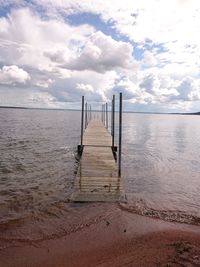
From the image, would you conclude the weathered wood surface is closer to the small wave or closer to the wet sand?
the small wave

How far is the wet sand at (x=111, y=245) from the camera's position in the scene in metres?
6.73

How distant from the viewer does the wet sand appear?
673 cm

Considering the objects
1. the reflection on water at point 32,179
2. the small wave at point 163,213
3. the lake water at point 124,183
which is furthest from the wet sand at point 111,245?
the reflection on water at point 32,179

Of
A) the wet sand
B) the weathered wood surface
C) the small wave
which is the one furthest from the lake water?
the wet sand

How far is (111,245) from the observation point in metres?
7.63

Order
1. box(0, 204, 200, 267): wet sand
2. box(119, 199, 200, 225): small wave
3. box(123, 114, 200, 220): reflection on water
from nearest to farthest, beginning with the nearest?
box(0, 204, 200, 267): wet sand, box(119, 199, 200, 225): small wave, box(123, 114, 200, 220): reflection on water

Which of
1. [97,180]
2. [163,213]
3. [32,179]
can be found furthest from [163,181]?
[32,179]

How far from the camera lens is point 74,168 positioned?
18.3m

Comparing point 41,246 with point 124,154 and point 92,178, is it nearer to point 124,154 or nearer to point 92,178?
point 92,178

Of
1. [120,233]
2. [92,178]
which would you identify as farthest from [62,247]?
→ [92,178]

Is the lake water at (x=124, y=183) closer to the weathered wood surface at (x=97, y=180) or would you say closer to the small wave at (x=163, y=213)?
the small wave at (x=163, y=213)

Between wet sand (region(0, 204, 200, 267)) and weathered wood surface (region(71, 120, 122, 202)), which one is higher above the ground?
weathered wood surface (region(71, 120, 122, 202))

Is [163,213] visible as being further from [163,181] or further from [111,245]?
[163,181]

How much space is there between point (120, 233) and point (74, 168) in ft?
33.3
